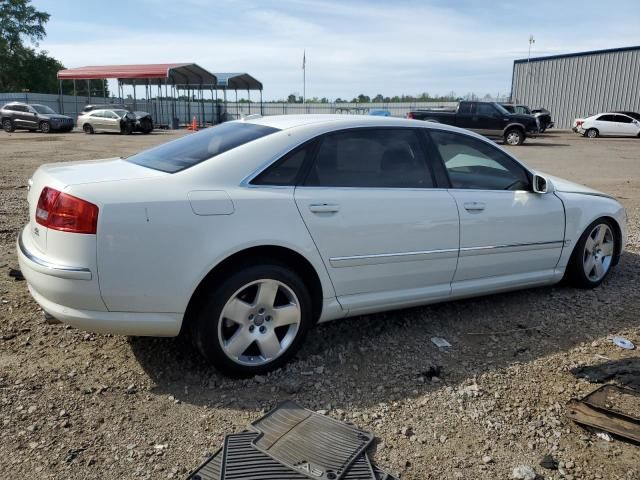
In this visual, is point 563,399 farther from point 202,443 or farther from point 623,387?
point 202,443

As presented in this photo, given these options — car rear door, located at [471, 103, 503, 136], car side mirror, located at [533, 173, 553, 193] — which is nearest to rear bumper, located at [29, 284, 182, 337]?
car side mirror, located at [533, 173, 553, 193]

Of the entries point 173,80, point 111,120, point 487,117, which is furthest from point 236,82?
point 487,117

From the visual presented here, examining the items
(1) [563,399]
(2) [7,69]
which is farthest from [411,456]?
(2) [7,69]

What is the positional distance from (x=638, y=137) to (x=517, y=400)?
33.4m

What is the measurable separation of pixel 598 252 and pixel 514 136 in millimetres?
20673

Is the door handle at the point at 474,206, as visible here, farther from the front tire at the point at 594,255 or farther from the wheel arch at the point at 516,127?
the wheel arch at the point at 516,127

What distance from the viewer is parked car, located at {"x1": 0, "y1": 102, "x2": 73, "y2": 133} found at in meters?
29.6

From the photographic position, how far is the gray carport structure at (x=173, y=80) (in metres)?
37.7

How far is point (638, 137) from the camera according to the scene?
102 feet

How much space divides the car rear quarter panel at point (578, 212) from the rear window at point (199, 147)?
2.63 metres

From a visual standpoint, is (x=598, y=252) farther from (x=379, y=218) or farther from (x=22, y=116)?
(x=22, y=116)

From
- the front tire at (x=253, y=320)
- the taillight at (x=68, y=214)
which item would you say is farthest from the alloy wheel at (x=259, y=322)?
the taillight at (x=68, y=214)

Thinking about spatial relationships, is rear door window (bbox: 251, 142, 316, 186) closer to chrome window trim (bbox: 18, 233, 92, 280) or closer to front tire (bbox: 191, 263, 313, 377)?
front tire (bbox: 191, 263, 313, 377)

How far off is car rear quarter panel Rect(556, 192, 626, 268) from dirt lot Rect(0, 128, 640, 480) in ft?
1.69
